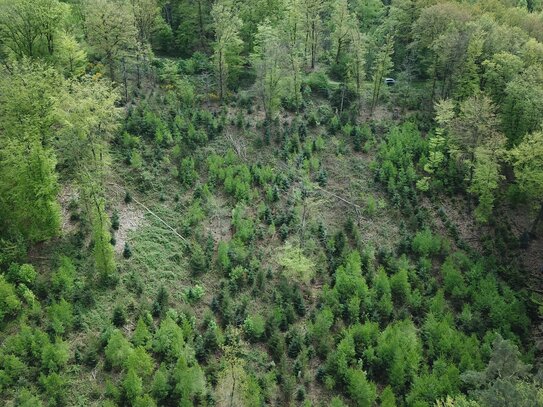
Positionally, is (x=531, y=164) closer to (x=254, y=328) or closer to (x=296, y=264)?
(x=296, y=264)

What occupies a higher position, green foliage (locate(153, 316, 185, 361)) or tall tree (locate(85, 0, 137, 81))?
tall tree (locate(85, 0, 137, 81))

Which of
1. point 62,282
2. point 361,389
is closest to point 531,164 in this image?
Answer: point 361,389

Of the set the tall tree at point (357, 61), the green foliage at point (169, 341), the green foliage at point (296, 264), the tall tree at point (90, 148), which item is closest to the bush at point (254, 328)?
the green foliage at point (169, 341)

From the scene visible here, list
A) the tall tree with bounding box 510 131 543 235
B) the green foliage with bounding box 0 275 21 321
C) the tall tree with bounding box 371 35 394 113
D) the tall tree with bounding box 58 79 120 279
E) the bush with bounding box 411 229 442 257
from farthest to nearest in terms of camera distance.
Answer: the tall tree with bounding box 371 35 394 113 < the bush with bounding box 411 229 442 257 < the tall tree with bounding box 510 131 543 235 < the tall tree with bounding box 58 79 120 279 < the green foliage with bounding box 0 275 21 321

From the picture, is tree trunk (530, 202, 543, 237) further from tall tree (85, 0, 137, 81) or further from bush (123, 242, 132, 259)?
tall tree (85, 0, 137, 81)

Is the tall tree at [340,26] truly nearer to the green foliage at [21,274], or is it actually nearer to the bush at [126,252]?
the bush at [126,252]

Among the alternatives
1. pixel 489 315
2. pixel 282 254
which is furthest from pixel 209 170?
pixel 489 315

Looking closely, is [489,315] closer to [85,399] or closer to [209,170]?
[209,170]

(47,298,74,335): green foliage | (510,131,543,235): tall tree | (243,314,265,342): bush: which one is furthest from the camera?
(510,131,543,235): tall tree

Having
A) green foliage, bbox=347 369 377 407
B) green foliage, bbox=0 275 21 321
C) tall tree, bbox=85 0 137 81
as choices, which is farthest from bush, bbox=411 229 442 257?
tall tree, bbox=85 0 137 81
